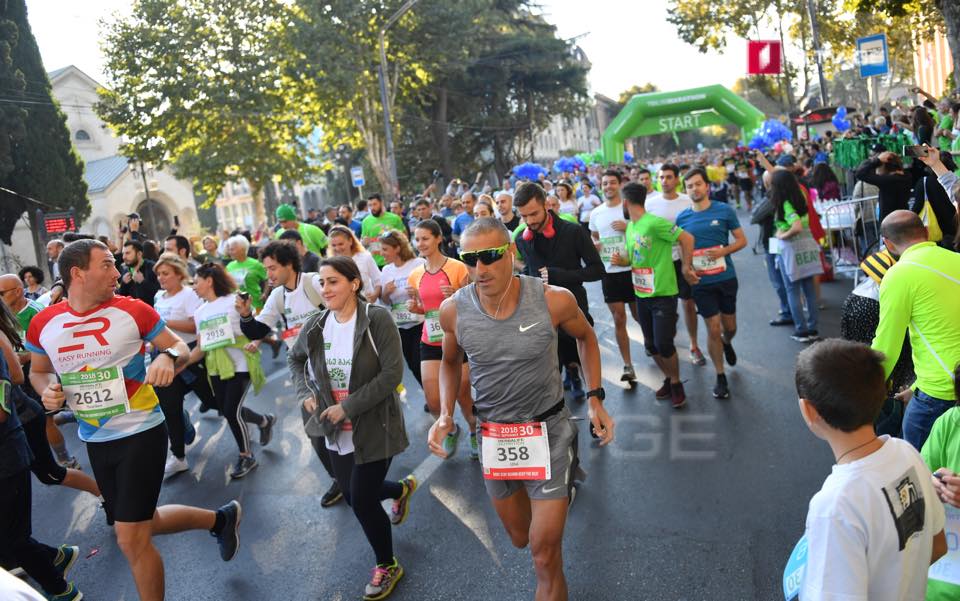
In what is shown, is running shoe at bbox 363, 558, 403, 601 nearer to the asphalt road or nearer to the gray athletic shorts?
the asphalt road

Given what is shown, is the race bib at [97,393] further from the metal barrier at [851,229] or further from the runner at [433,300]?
the metal barrier at [851,229]

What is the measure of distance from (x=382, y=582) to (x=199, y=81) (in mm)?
31465

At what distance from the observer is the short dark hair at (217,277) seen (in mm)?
6418

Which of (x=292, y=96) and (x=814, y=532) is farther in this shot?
(x=292, y=96)

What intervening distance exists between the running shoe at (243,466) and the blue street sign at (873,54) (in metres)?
12.8

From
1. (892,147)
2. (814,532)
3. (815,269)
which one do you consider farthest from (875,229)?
(814,532)

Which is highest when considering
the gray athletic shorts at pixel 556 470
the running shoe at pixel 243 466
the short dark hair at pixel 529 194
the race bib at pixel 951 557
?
the short dark hair at pixel 529 194

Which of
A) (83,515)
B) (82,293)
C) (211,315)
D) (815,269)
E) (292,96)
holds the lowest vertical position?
(83,515)

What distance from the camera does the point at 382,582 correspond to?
416 centimetres

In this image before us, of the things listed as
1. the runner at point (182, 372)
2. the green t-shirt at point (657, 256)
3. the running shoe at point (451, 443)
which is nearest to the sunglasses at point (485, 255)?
the running shoe at point (451, 443)

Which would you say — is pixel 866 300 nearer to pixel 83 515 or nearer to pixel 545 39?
pixel 83 515

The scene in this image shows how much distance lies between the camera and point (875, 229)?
954 centimetres

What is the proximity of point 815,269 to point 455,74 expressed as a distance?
108 ft

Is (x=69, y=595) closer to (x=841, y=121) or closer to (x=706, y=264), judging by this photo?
(x=706, y=264)
